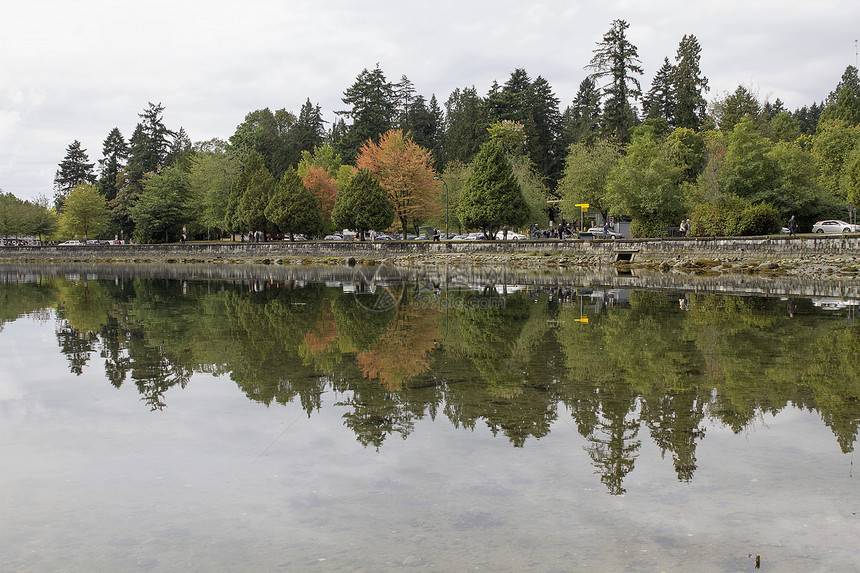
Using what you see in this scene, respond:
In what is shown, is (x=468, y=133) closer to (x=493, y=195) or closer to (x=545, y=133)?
(x=545, y=133)

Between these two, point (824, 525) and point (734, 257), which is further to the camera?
point (734, 257)

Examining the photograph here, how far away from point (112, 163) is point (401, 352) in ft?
336

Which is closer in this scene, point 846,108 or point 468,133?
point 846,108

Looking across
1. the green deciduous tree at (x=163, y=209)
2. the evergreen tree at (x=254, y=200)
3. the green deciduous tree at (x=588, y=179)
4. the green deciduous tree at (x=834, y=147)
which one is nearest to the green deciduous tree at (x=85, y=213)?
the green deciduous tree at (x=163, y=209)

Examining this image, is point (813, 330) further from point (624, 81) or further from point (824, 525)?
point (624, 81)

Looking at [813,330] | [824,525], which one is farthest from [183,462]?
[813,330]

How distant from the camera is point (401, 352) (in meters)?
13.1

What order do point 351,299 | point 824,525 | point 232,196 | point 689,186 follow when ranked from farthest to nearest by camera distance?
point 232,196 < point 689,186 < point 351,299 < point 824,525

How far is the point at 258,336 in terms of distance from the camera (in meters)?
15.5

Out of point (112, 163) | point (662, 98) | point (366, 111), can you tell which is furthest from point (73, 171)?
point (662, 98)

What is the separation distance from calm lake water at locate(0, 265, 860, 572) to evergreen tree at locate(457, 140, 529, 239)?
42.2 m

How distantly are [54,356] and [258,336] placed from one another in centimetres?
400

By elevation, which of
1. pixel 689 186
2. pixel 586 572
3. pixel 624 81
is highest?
pixel 624 81

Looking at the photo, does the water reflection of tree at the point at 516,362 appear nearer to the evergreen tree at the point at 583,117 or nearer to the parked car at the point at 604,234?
the parked car at the point at 604,234
